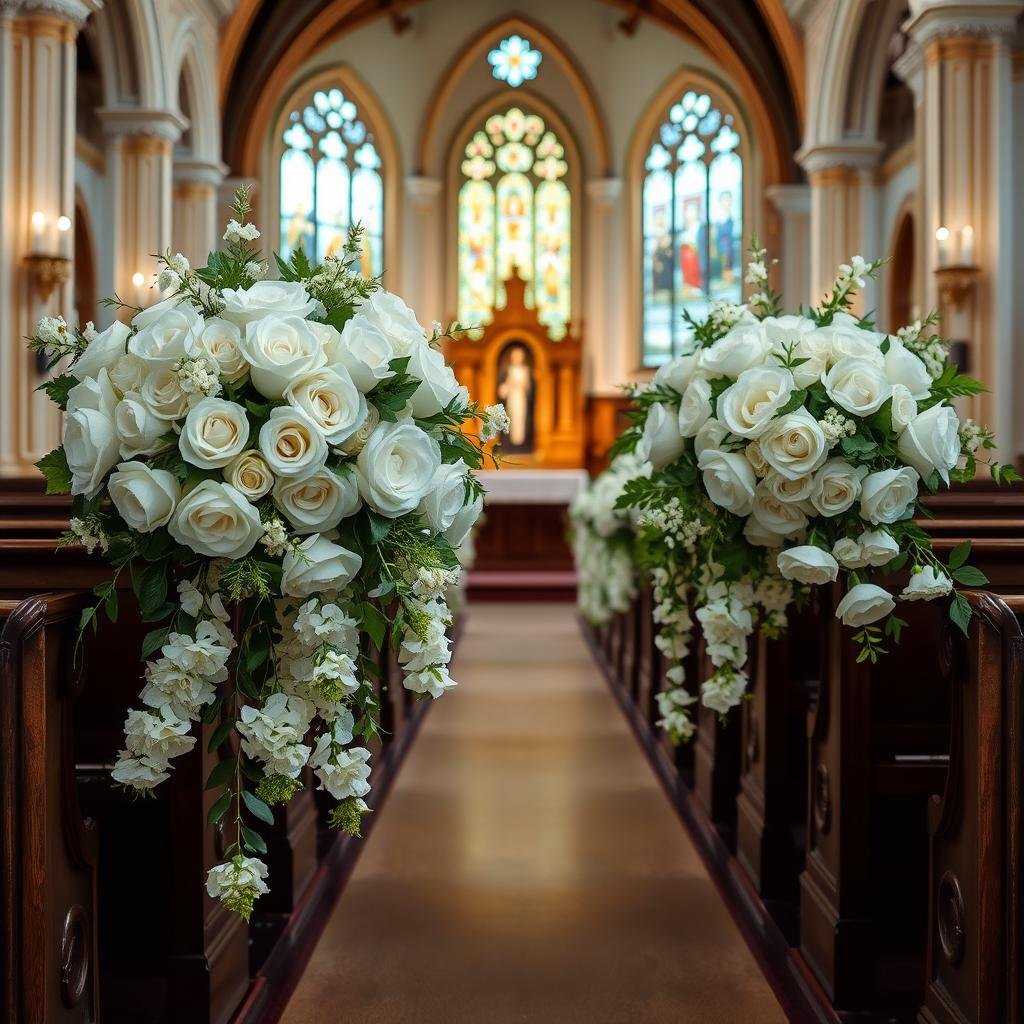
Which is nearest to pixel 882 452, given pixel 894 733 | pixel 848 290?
pixel 848 290

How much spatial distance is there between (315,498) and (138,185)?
8.64m

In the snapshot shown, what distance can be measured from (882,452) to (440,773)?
315 centimetres

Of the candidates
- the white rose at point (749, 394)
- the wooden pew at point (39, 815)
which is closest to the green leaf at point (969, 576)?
the white rose at point (749, 394)

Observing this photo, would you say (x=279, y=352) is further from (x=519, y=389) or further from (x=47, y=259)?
(x=519, y=389)

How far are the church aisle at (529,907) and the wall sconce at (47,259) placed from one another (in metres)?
3.64

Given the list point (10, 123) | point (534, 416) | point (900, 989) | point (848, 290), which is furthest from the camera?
point (534, 416)

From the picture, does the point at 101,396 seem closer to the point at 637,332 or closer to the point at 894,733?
the point at 894,733

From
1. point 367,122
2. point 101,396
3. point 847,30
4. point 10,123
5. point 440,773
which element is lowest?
point 440,773

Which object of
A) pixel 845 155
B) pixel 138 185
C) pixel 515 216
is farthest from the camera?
pixel 515 216

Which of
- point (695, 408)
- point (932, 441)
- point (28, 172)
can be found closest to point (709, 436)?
point (695, 408)

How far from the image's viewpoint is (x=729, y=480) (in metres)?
2.10

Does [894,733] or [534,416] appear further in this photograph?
[534,416]

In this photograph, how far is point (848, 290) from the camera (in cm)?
241

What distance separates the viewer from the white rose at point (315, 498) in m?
1.62
